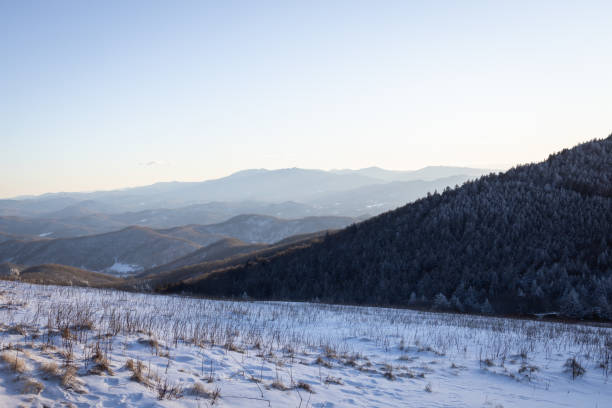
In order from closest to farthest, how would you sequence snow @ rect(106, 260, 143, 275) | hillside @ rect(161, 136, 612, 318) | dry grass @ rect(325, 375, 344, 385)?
dry grass @ rect(325, 375, 344, 385) < hillside @ rect(161, 136, 612, 318) < snow @ rect(106, 260, 143, 275)

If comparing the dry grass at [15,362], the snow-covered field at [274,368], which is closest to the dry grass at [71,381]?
the snow-covered field at [274,368]

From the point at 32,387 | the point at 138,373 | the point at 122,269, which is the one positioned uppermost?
the point at 32,387

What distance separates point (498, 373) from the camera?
352 inches

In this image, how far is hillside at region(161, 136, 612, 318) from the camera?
3112 centimetres

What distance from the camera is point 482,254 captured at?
38.2 metres

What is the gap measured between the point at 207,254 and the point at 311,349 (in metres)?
127

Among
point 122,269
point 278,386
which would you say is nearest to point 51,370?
point 278,386

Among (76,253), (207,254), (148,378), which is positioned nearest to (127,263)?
(76,253)

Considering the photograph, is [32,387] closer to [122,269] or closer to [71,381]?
[71,381]

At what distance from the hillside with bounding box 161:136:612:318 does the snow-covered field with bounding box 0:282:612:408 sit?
64.5ft

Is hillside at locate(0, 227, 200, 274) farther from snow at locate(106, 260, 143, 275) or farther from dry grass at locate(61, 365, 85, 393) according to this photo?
dry grass at locate(61, 365, 85, 393)

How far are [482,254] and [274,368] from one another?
118 feet

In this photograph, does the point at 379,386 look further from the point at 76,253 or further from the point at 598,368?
the point at 76,253

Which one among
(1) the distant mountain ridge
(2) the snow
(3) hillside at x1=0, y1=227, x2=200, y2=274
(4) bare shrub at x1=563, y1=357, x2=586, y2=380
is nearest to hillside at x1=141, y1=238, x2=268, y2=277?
(1) the distant mountain ridge
